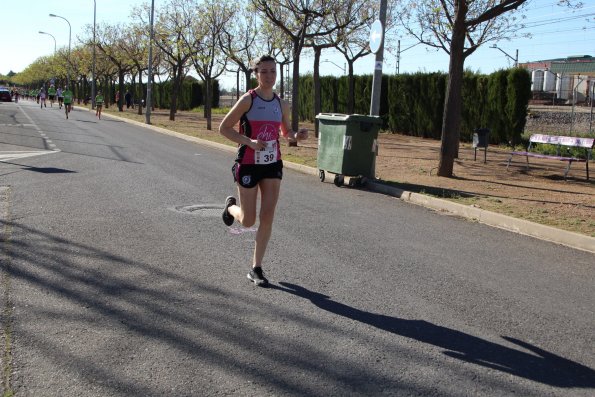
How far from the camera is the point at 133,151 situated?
16438 mm

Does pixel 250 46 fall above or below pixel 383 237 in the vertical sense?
above

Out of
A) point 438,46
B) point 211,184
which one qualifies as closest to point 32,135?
point 211,184

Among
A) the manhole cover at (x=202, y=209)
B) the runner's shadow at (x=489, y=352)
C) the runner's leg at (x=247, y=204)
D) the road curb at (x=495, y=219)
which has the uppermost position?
the runner's leg at (x=247, y=204)

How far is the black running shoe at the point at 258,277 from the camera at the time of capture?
4934 mm

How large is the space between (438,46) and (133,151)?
11.9 meters

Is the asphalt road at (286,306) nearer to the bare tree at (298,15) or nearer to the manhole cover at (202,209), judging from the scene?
the manhole cover at (202,209)

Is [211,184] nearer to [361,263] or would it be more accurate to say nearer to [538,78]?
[361,263]

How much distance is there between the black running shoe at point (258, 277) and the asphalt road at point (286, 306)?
0.09 m

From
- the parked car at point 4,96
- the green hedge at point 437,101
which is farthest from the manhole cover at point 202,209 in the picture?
the parked car at point 4,96

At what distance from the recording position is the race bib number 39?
15.7ft

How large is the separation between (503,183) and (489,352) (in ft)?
29.8

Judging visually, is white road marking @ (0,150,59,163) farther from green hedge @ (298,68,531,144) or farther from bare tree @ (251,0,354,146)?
green hedge @ (298,68,531,144)

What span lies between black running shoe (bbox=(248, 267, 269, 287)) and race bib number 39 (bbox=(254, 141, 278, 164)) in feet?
2.93

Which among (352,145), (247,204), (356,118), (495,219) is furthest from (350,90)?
(247,204)
